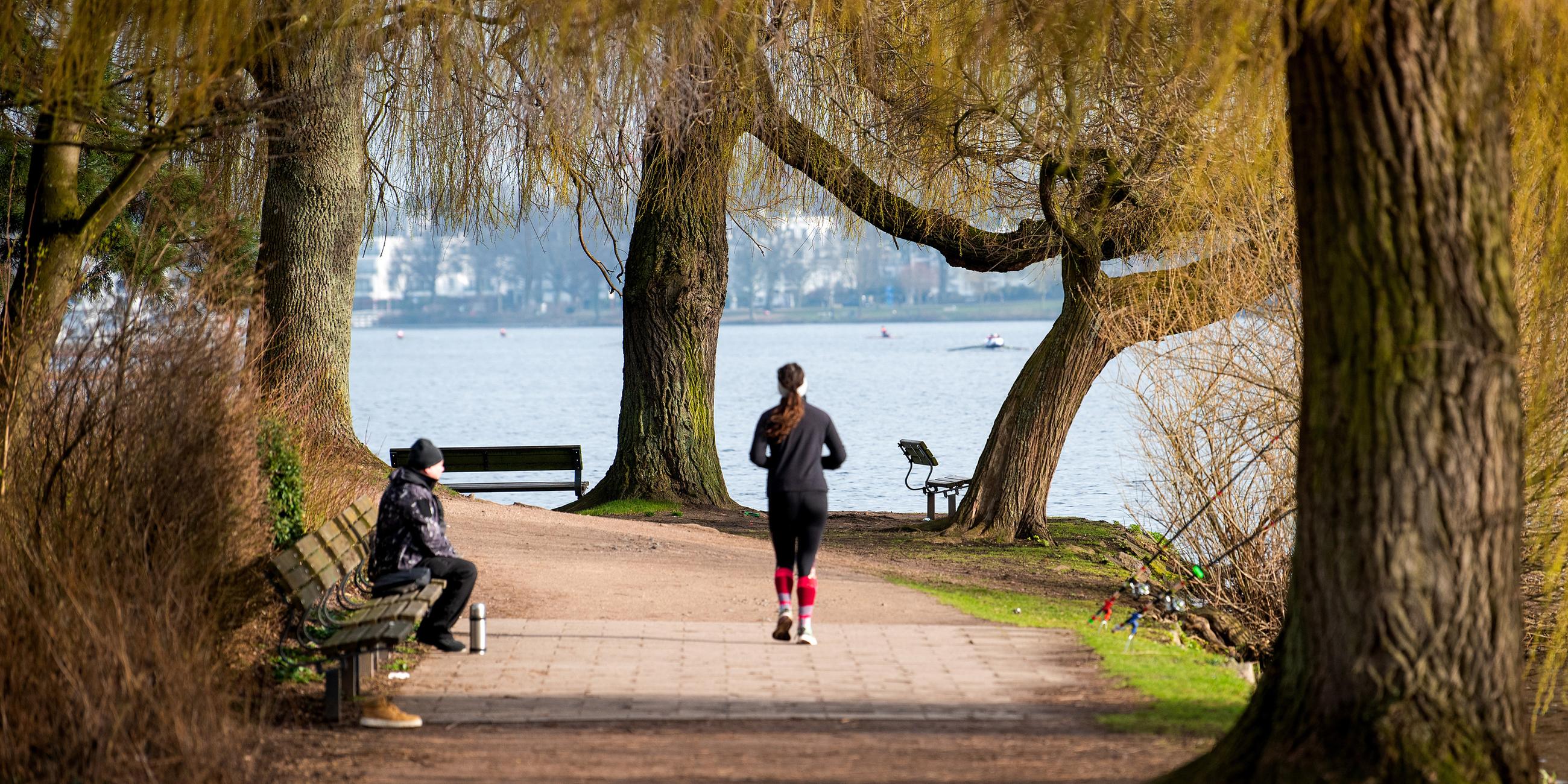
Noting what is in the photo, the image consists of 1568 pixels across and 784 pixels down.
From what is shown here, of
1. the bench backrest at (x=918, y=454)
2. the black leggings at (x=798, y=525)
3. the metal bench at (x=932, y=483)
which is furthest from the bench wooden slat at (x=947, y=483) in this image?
the black leggings at (x=798, y=525)

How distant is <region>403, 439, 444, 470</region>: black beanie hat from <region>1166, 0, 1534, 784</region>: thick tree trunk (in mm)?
4379

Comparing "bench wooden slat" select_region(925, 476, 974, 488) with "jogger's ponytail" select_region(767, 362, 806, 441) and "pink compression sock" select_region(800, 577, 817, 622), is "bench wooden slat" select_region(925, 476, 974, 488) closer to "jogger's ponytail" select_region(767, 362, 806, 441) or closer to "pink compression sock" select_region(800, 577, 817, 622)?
"pink compression sock" select_region(800, 577, 817, 622)

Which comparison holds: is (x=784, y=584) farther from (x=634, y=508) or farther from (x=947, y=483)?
(x=634, y=508)

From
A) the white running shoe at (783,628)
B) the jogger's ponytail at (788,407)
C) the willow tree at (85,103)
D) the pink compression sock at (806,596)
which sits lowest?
the white running shoe at (783,628)

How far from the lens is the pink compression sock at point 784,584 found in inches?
325

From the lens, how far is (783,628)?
839 centimetres

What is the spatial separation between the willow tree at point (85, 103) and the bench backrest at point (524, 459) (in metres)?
9.84

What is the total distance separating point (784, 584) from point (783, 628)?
0.28 m

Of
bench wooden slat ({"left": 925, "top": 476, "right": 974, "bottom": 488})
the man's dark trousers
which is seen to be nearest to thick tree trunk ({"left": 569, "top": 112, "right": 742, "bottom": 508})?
bench wooden slat ({"left": 925, "top": 476, "right": 974, "bottom": 488})

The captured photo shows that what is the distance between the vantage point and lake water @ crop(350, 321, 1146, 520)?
90.0ft

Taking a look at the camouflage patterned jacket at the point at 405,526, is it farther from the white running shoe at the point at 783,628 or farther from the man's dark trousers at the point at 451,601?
the white running shoe at the point at 783,628

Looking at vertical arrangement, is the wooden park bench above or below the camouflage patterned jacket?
below

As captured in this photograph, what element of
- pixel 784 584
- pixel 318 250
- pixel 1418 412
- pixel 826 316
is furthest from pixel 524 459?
pixel 826 316

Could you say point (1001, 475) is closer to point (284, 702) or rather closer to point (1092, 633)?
point (1092, 633)
